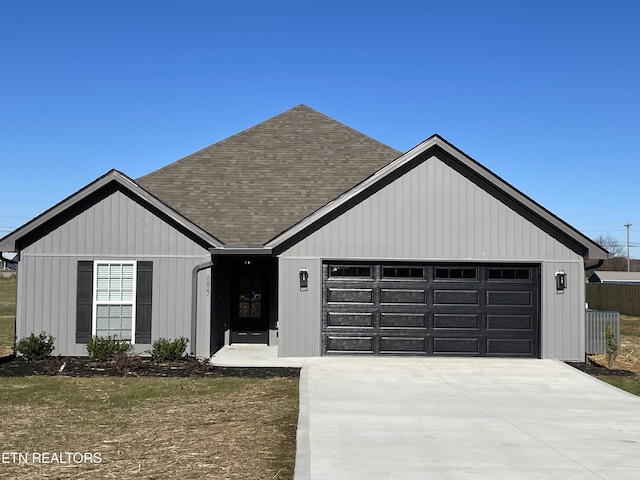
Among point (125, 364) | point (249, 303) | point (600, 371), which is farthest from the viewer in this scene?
point (249, 303)

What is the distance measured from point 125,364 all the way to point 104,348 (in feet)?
4.30

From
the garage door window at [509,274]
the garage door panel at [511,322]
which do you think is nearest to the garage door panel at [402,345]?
the garage door panel at [511,322]

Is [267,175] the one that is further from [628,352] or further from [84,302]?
[628,352]

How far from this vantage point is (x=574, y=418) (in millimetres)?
9188

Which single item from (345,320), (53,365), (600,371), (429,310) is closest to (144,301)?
(53,365)

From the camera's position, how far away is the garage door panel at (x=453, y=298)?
604 inches

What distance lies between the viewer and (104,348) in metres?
14.2

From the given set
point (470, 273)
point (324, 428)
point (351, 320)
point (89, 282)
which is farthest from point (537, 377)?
point (89, 282)

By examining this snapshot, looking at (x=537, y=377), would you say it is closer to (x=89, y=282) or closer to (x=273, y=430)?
(x=273, y=430)

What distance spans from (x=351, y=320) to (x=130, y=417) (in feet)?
23.5

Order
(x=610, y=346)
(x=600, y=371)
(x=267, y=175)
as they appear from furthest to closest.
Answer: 1. (x=267, y=175)
2. (x=610, y=346)
3. (x=600, y=371)

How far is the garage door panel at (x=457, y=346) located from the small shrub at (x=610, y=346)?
2.94m

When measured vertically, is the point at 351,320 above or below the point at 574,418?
above

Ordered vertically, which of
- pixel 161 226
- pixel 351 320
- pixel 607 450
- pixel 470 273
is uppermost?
pixel 161 226
